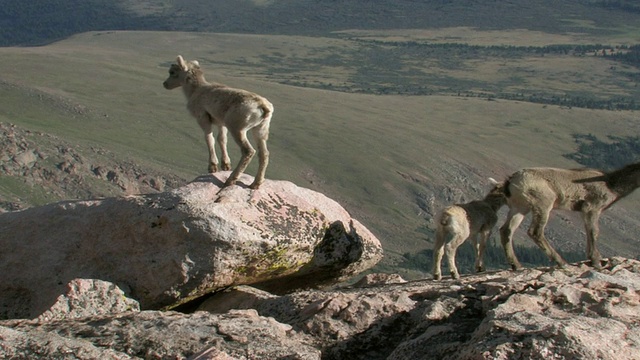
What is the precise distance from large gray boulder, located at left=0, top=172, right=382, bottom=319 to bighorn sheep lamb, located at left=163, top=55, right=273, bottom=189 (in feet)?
2.05

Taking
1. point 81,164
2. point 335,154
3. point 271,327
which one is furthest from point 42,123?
point 271,327

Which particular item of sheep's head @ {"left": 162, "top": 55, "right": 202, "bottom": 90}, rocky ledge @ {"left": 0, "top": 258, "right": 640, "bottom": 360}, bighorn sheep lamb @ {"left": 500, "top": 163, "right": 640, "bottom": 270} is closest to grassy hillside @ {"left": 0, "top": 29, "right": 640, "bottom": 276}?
sheep's head @ {"left": 162, "top": 55, "right": 202, "bottom": 90}

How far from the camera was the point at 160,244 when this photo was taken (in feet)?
50.5

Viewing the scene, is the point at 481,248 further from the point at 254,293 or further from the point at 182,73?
the point at 182,73

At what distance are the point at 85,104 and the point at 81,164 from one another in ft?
123

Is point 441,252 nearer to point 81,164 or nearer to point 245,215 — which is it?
point 245,215

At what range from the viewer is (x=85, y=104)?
125625 mm

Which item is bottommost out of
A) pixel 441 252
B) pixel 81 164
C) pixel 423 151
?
pixel 423 151

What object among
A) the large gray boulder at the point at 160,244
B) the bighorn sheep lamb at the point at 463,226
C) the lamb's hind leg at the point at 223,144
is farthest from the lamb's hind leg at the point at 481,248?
the lamb's hind leg at the point at 223,144

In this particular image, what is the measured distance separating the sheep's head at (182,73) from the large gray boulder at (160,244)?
302 centimetres

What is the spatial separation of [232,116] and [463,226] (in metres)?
4.64

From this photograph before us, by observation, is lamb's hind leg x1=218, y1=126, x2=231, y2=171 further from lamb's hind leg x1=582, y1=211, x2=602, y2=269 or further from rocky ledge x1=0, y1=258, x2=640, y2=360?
lamb's hind leg x1=582, y1=211, x2=602, y2=269

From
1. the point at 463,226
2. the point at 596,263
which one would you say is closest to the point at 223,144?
the point at 463,226

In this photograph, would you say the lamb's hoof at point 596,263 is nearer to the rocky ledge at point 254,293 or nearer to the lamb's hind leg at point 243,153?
the rocky ledge at point 254,293
